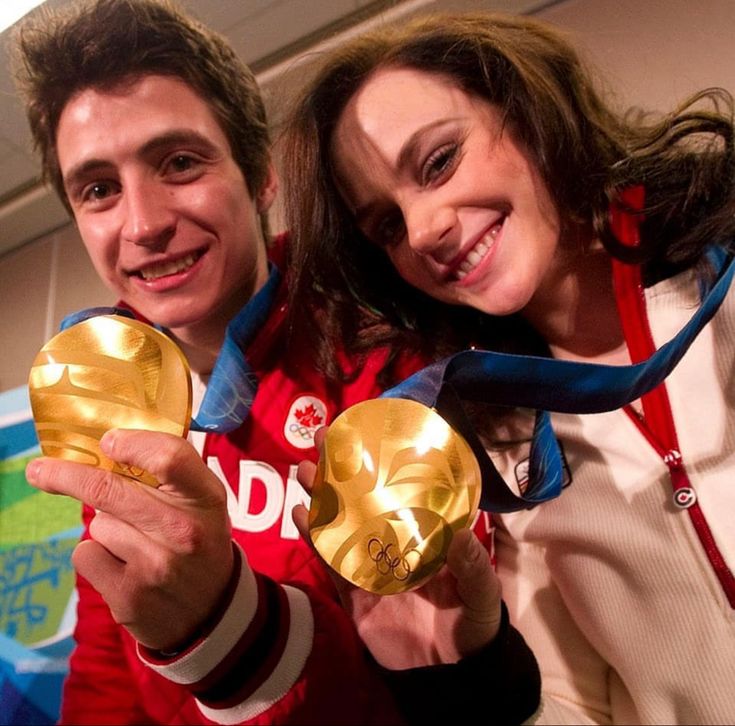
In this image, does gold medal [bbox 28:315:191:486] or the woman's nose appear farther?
the woman's nose

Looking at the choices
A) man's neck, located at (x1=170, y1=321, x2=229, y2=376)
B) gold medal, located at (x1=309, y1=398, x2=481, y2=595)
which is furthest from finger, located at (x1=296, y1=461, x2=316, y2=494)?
man's neck, located at (x1=170, y1=321, x2=229, y2=376)

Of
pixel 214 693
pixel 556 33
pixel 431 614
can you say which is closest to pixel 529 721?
pixel 431 614

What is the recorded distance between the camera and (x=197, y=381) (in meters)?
0.36

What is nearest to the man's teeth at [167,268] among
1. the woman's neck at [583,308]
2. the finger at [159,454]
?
the finger at [159,454]

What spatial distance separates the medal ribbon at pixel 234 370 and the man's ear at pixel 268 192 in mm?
47

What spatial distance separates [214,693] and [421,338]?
27 centimetres

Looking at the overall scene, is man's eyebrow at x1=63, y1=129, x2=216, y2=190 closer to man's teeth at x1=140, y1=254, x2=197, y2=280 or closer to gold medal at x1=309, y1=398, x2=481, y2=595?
man's teeth at x1=140, y1=254, x2=197, y2=280

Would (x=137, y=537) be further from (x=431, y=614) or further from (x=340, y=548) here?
(x=431, y=614)

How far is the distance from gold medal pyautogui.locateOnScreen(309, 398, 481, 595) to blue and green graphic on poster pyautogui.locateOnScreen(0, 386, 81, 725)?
A: 0.92 ft

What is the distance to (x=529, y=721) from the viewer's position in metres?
0.37

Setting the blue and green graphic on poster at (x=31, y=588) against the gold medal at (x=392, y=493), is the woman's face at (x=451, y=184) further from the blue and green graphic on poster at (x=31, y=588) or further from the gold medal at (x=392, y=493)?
the blue and green graphic on poster at (x=31, y=588)

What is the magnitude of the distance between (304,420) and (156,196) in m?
0.19

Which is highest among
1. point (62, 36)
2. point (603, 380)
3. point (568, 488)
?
point (62, 36)

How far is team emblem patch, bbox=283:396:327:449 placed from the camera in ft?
1.36
